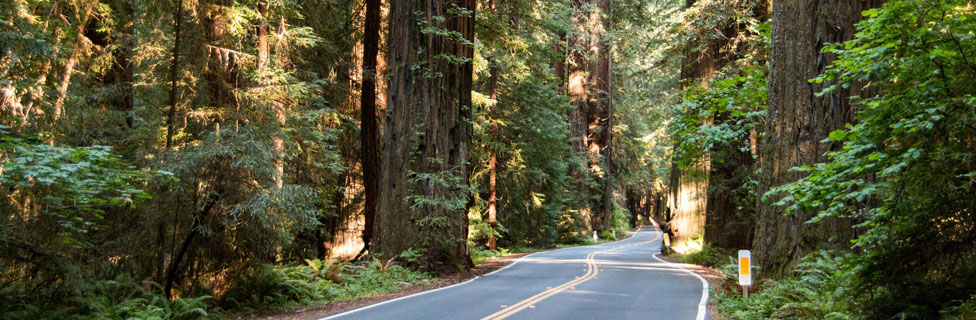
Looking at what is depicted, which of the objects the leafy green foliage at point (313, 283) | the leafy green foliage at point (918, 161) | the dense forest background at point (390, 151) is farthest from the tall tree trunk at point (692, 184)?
the leafy green foliage at point (918, 161)

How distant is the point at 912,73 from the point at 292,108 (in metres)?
13.1

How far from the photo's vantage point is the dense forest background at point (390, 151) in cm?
598

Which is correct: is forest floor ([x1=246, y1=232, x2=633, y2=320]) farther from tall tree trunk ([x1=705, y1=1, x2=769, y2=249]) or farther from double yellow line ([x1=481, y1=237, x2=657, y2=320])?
tall tree trunk ([x1=705, y1=1, x2=769, y2=249])

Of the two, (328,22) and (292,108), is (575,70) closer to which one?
(328,22)

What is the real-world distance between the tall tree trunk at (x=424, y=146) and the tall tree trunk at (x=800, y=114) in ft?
24.1

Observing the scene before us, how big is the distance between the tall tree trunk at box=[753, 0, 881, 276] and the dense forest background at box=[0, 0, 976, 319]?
36 millimetres

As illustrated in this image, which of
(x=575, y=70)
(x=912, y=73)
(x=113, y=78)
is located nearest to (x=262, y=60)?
(x=113, y=78)

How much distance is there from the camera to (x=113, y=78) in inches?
773

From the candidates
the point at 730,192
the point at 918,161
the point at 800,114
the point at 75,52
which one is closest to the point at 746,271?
the point at 800,114

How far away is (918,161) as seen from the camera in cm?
565

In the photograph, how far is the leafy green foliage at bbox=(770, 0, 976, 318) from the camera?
5.50 metres

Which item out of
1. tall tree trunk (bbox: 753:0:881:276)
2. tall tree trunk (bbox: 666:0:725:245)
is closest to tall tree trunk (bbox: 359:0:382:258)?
tall tree trunk (bbox: 666:0:725:245)

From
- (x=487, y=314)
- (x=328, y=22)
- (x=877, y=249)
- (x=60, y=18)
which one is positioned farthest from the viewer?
(x=328, y=22)

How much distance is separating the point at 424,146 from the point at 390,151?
2.88ft
